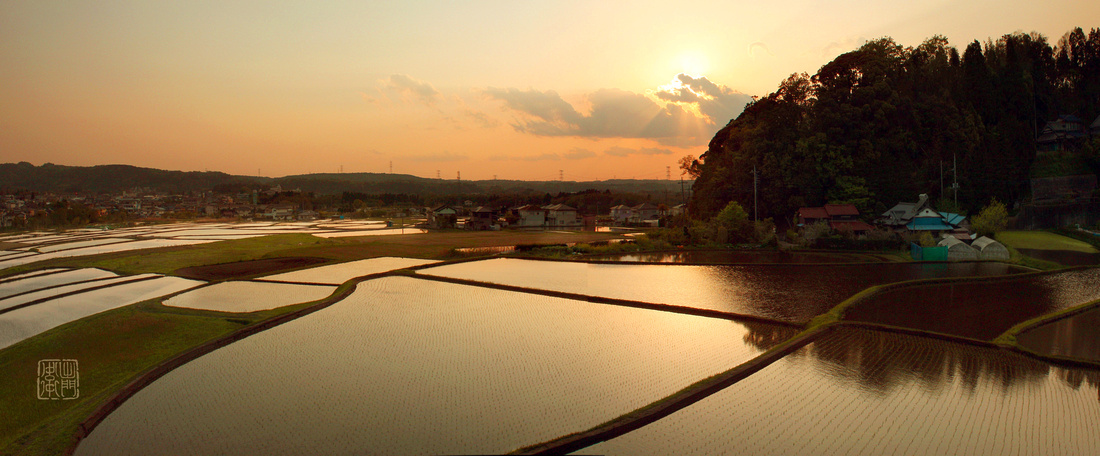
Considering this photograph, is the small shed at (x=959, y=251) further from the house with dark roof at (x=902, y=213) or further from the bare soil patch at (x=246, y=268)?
the bare soil patch at (x=246, y=268)

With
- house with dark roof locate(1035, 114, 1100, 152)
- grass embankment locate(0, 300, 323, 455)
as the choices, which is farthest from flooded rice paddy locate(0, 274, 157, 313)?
house with dark roof locate(1035, 114, 1100, 152)

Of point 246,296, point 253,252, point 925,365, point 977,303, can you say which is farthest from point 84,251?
point 977,303

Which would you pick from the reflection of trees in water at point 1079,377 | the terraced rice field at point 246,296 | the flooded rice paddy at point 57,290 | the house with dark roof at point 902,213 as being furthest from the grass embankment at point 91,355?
the house with dark roof at point 902,213

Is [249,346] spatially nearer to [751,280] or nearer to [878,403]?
[878,403]

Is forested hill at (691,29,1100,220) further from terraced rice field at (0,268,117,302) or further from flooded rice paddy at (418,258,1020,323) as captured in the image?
terraced rice field at (0,268,117,302)

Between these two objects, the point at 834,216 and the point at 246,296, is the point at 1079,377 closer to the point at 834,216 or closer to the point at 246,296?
the point at 246,296
